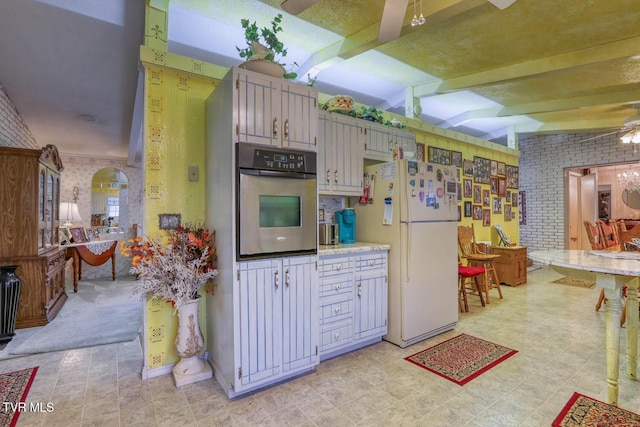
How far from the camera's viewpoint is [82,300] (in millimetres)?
4633

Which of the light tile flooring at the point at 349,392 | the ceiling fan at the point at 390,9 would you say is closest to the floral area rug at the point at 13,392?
the light tile flooring at the point at 349,392

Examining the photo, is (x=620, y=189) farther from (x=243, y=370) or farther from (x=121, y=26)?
(x=121, y=26)

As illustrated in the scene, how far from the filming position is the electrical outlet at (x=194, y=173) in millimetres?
2625

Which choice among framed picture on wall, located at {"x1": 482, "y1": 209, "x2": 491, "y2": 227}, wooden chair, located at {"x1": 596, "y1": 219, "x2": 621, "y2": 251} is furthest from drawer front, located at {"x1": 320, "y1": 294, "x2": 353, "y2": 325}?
framed picture on wall, located at {"x1": 482, "y1": 209, "x2": 491, "y2": 227}

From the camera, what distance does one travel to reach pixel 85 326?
353 cm

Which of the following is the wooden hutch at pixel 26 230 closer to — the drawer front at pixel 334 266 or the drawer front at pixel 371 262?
the drawer front at pixel 334 266

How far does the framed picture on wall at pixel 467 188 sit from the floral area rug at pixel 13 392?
5763 millimetres

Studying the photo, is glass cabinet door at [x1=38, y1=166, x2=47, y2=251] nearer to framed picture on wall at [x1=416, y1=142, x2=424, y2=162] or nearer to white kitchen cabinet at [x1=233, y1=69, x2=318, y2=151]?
white kitchen cabinet at [x1=233, y1=69, x2=318, y2=151]

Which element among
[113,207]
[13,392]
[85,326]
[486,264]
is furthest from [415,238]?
[113,207]

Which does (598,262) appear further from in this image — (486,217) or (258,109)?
(486,217)

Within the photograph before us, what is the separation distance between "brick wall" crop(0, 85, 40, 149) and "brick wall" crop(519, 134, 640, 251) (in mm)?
9564

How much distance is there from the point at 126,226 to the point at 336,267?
21.8 ft

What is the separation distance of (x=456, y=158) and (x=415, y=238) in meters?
2.77

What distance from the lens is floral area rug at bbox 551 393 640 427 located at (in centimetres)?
185
